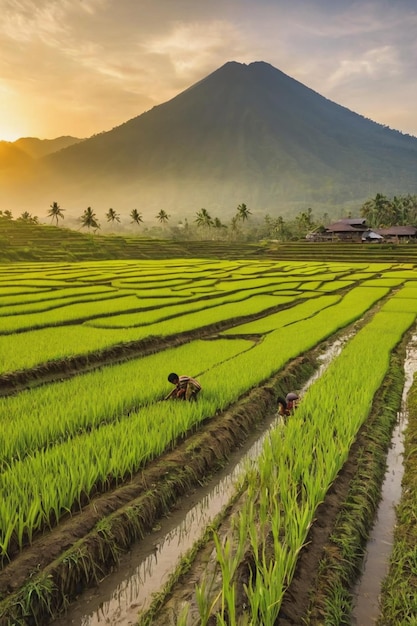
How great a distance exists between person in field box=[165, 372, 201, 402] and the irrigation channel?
4.63 feet

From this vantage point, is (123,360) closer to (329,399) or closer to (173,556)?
(329,399)

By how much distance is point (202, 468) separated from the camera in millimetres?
5230

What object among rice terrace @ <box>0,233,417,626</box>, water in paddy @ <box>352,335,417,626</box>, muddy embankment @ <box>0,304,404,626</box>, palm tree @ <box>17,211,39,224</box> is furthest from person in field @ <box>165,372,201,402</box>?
palm tree @ <box>17,211,39,224</box>

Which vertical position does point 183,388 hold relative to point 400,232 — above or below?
below

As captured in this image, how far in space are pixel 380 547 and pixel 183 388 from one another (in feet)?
10.7

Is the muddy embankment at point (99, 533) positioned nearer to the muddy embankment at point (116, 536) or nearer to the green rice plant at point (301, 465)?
the muddy embankment at point (116, 536)

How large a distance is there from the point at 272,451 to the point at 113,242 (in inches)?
1921

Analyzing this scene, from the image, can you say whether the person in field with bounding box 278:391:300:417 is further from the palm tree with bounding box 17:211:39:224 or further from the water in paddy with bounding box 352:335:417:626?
the palm tree with bounding box 17:211:39:224

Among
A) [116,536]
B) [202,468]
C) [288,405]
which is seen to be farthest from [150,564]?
[288,405]

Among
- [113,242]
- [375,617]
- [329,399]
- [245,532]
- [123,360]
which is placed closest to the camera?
[375,617]

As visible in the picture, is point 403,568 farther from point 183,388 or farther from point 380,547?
point 183,388

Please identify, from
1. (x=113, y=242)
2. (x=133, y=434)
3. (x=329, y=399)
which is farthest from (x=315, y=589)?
(x=113, y=242)

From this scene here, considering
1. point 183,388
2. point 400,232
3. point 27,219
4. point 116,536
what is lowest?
point 116,536

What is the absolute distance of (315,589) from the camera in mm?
3359
